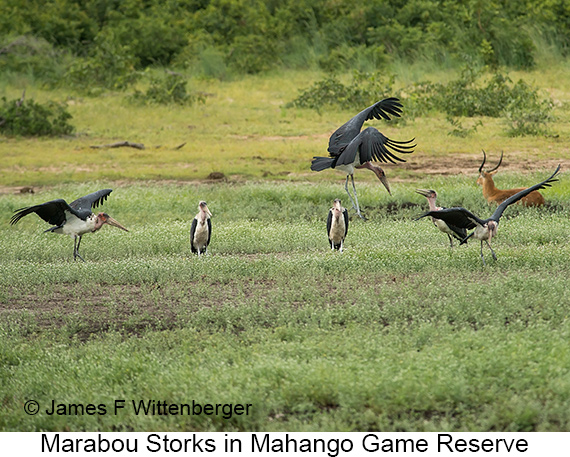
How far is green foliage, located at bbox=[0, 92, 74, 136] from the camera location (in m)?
17.5

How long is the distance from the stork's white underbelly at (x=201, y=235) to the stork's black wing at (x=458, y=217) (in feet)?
7.96

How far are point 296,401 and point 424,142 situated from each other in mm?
11376

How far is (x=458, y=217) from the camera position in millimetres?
7344

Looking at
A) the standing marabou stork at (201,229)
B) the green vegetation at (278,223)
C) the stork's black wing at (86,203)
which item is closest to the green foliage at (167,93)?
the green vegetation at (278,223)

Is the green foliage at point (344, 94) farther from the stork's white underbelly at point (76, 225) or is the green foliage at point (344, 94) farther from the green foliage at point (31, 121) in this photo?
the stork's white underbelly at point (76, 225)

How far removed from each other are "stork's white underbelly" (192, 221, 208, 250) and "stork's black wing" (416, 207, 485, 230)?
95.5 inches

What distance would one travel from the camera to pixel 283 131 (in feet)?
56.0

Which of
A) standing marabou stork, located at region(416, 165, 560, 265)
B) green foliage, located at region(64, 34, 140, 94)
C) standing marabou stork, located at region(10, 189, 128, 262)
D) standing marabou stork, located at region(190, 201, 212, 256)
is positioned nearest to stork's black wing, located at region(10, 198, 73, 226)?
standing marabou stork, located at region(10, 189, 128, 262)

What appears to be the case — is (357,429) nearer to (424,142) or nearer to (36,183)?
(36,183)

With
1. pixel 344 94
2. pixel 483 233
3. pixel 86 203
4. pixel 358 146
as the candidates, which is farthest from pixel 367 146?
pixel 344 94

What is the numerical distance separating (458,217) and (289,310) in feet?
6.07

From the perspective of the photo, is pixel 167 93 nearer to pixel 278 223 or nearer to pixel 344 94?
pixel 344 94

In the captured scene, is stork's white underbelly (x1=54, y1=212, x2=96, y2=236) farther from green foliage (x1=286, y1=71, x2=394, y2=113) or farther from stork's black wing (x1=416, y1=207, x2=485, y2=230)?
green foliage (x1=286, y1=71, x2=394, y2=113)

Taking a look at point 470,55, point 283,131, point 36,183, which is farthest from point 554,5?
point 36,183
